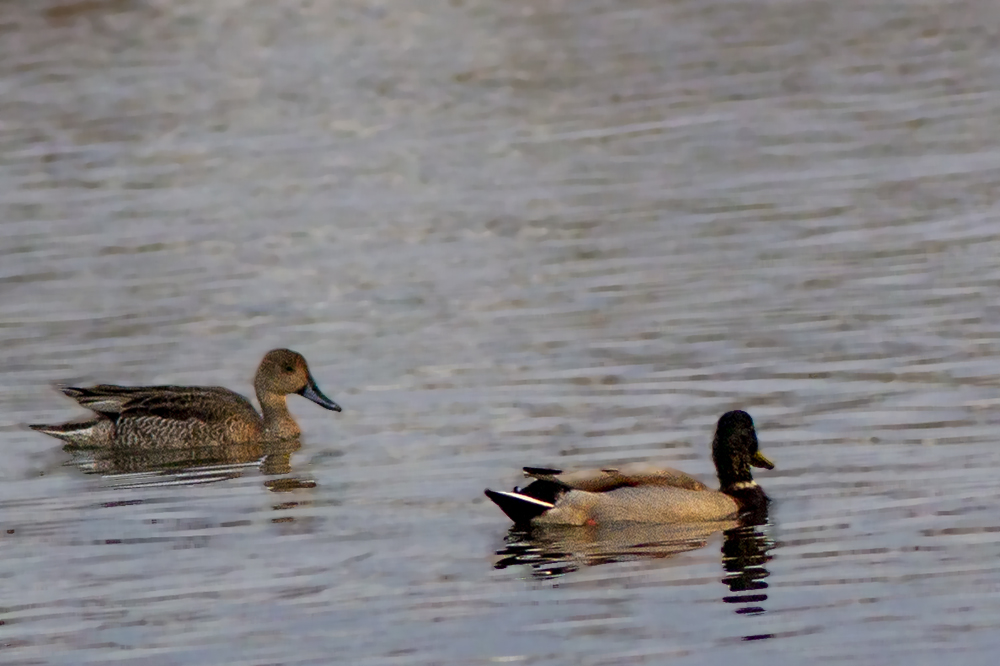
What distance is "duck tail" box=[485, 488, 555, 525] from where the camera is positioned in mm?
11758

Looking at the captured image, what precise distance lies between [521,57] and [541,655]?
2278cm

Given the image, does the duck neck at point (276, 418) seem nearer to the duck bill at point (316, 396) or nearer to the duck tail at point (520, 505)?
the duck bill at point (316, 396)

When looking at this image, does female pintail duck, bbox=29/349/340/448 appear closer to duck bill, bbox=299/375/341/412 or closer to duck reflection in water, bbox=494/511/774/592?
duck bill, bbox=299/375/341/412

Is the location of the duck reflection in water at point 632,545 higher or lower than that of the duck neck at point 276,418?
lower

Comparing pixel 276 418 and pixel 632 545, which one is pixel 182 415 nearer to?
pixel 276 418

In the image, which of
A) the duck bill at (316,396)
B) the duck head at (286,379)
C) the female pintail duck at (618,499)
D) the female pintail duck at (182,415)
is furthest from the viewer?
the duck head at (286,379)

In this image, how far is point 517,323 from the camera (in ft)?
56.0

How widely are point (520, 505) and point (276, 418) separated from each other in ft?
13.1

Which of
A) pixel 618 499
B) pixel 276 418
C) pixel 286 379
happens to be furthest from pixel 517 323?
pixel 618 499

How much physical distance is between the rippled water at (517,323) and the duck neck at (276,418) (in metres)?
0.29

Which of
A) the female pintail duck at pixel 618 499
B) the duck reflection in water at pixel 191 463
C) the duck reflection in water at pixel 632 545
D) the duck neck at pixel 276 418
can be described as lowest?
the duck reflection in water at pixel 632 545

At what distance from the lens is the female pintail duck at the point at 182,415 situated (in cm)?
1500

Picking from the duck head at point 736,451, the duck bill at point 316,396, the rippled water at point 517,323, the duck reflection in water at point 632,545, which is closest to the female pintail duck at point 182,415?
the duck bill at point 316,396

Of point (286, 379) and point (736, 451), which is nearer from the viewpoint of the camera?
point (736, 451)
